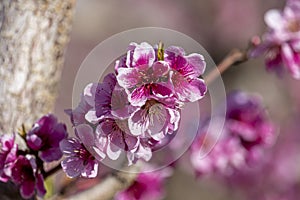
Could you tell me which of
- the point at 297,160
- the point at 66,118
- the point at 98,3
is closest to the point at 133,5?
the point at 98,3

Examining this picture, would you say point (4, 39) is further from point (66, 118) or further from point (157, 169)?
point (66, 118)

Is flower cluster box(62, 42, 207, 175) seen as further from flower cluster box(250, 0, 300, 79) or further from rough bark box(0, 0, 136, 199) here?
flower cluster box(250, 0, 300, 79)

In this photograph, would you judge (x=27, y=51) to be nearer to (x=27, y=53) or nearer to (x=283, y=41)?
(x=27, y=53)

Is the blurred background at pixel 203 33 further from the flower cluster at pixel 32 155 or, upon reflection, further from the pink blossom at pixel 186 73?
the pink blossom at pixel 186 73

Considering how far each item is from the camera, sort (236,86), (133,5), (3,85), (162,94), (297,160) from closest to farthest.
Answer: (162,94), (3,85), (297,160), (236,86), (133,5)

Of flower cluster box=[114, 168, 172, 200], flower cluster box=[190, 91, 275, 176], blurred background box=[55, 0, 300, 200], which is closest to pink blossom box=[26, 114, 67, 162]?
flower cluster box=[114, 168, 172, 200]

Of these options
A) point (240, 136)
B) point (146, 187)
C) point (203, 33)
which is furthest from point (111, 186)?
point (203, 33)
